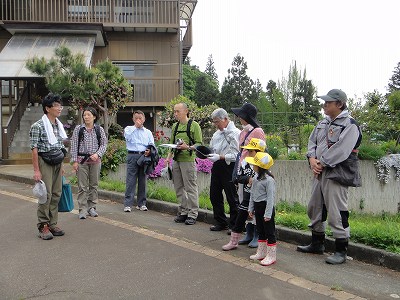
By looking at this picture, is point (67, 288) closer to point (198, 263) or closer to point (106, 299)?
point (106, 299)

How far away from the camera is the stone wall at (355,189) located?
11859 millimetres

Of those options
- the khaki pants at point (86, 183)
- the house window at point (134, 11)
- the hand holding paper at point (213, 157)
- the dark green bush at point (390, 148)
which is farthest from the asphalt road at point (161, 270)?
the house window at point (134, 11)

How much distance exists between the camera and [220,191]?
6328mm

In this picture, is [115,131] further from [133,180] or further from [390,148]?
[390,148]

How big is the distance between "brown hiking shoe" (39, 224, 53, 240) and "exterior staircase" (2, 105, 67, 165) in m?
10.4

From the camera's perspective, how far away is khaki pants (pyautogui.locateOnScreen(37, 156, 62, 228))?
19.0ft

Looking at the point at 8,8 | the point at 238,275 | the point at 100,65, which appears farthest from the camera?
the point at 8,8

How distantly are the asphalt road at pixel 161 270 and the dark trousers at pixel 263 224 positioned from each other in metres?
0.32

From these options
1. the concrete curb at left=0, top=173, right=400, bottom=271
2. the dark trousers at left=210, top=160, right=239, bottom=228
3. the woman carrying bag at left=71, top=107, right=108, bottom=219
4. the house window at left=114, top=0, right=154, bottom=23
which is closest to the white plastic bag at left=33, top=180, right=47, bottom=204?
the woman carrying bag at left=71, top=107, right=108, bottom=219

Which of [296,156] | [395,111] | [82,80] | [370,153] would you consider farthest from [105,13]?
[370,153]

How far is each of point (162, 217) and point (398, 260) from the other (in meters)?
3.92

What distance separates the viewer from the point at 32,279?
4.37 meters

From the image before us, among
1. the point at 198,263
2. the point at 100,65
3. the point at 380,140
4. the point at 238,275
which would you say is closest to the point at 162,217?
the point at 198,263

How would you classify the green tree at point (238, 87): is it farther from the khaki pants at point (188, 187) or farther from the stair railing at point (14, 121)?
the khaki pants at point (188, 187)
